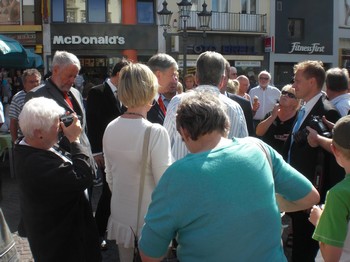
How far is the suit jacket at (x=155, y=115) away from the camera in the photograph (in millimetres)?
4109

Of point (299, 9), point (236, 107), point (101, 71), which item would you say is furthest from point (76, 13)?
point (236, 107)

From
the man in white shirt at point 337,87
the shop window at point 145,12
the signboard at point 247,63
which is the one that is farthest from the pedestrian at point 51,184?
the signboard at point 247,63

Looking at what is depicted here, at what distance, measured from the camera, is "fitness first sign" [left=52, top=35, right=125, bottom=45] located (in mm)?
22312

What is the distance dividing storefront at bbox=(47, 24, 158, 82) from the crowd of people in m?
18.6

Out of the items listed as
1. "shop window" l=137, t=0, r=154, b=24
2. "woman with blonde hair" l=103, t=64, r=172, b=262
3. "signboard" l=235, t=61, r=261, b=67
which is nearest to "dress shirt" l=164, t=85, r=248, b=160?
"woman with blonde hair" l=103, t=64, r=172, b=262

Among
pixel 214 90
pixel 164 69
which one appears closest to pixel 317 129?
pixel 214 90

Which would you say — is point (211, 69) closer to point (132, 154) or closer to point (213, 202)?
point (132, 154)

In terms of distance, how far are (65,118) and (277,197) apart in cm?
134

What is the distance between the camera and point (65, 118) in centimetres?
272

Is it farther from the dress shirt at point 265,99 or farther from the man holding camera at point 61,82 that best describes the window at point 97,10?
the man holding camera at point 61,82

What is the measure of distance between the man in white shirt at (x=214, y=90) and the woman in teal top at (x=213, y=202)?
1163 mm

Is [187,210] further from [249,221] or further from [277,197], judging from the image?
[277,197]

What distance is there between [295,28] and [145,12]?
9763mm

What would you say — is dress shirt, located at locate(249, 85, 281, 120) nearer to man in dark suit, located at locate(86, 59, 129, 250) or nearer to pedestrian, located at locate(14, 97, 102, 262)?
man in dark suit, located at locate(86, 59, 129, 250)
